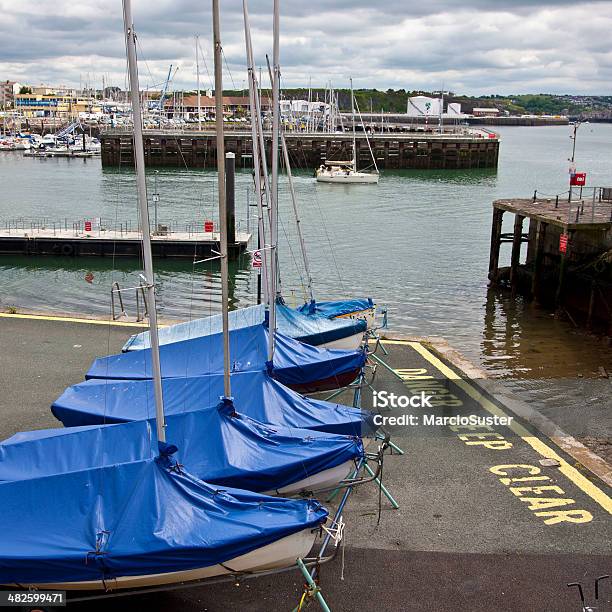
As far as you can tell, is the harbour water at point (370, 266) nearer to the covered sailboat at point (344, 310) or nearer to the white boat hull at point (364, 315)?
the white boat hull at point (364, 315)

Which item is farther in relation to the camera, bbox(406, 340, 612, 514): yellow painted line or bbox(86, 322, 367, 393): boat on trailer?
bbox(86, 322, 367, 393): boat on trailer

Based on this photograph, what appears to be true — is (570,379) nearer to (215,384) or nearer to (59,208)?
(215,384)

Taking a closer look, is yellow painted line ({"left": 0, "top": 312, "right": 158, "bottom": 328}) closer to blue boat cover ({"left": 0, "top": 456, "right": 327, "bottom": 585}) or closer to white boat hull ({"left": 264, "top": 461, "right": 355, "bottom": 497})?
white boat hull ({"left": 264, "top": 461, "right": 355, "bottom": 497})

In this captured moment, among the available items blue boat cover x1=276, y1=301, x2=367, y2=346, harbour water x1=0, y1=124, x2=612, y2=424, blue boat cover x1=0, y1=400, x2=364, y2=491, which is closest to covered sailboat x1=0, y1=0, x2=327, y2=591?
blue boat cover x1=0, y1=400, x2=364, y2=491

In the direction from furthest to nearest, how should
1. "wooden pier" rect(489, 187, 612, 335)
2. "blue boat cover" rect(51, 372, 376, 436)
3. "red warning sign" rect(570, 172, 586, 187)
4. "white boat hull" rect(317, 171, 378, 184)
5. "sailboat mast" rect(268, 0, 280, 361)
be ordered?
"white boat hull" rect(317, 171, 378, 184), "red warning sign" rect(570, 172, 586, 187), "wooden pier" rect(489, 187, 612, 335), "sailboat mast" rect(268, 0, 280, 361), "blue boat cover" rect(51, 372, 376, 436)

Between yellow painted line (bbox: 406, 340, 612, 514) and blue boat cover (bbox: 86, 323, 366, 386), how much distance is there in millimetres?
2803

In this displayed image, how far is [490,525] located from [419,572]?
182 cm

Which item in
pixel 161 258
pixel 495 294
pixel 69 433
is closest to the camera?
pixel 69 433

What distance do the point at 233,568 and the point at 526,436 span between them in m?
7.92

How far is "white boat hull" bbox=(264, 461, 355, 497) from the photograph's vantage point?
11391 mm

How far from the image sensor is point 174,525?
921cm

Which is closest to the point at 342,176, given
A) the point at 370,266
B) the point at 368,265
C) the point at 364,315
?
the point at 368,265

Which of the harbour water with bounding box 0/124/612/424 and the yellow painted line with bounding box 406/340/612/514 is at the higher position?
the yellow painted line with bounding box 406/340/612/514

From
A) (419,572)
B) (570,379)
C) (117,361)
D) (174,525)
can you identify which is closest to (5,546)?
(174,525)
